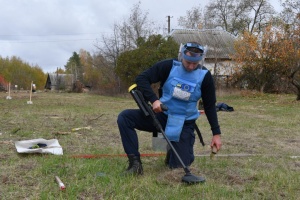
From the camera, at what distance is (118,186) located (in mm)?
3318

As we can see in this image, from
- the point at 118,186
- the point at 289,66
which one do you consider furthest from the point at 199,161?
the point at 289,66

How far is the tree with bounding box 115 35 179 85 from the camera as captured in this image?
2164 centimetres

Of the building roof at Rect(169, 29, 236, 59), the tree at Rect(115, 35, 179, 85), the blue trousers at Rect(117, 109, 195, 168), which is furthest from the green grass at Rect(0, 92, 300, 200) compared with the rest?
the building roof at Rect(169, 29, 236, 59)

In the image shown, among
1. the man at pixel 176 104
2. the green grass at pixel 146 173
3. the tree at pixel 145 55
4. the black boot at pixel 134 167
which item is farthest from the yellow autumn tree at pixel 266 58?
the black boot at pixel 134 167

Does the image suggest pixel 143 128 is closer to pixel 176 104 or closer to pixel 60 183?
pixel 176 104

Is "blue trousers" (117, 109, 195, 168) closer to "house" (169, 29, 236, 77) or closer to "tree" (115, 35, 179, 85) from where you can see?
"tree" (115, 35, 179, 85)

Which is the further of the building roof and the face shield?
the building roof

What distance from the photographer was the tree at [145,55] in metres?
21.6

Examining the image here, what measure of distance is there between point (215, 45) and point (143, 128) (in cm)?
2664

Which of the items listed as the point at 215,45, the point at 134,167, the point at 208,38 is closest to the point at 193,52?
the point at 134,167

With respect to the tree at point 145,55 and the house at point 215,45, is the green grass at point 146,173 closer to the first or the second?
the tree at point 145,55

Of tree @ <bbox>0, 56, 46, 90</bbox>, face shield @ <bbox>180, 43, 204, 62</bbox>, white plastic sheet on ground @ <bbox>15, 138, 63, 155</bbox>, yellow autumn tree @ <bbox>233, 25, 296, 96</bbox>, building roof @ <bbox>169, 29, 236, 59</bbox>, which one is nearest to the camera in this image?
face shield @ <bbox>180, 43, 204, 62</bbox>

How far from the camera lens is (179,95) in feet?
12.7

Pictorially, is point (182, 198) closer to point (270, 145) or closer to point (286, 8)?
point (270, 145)
